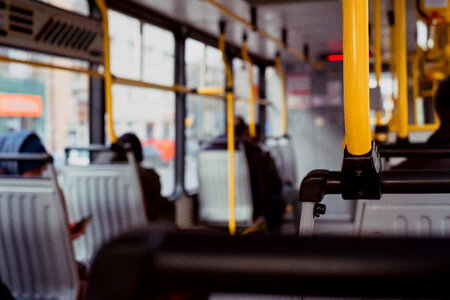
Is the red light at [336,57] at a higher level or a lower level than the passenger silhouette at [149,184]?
higher

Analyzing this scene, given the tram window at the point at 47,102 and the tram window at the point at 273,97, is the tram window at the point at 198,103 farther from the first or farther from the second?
the tram window at the point at 273,97

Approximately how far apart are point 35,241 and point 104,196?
2.48 feet

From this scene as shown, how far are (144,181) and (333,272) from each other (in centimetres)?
302

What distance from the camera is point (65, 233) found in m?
2.20

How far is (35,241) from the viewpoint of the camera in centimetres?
223

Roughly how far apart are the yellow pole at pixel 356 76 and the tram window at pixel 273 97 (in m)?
8.10

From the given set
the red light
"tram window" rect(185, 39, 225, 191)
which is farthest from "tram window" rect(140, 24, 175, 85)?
the red light

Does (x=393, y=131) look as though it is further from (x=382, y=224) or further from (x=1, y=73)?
(x=382, y=224)

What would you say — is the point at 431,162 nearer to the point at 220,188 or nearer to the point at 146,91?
the point at 220,188

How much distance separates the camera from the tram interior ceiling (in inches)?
12.2

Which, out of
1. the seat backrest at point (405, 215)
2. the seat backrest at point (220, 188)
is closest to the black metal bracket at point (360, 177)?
the seat backrest at point (405, 215)

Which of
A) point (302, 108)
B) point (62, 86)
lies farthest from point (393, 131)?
point (302, 108)

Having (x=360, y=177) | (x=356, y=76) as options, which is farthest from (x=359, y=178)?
(x=356, y=76)

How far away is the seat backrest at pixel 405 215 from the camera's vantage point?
4.11 feet
